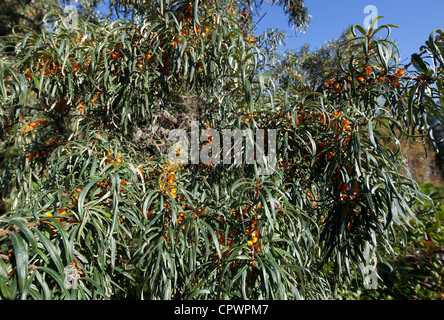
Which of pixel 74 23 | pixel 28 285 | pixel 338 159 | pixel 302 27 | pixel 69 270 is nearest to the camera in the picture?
pixel 28 285

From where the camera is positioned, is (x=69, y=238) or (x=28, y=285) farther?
(x=69, y=238)

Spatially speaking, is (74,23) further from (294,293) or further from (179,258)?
(294,293)

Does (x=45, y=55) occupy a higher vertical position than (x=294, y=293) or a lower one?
higher

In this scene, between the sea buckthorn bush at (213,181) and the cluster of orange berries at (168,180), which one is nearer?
the sea buckthorn bush at (213,181)

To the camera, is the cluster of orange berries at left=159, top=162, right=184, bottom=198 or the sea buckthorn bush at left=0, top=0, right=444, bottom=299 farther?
the cluster of orange berries at left=159, top=162, right=184, bottom=198

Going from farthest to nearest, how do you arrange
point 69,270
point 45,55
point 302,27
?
point 302,27 < point 45,55 < point 69,270

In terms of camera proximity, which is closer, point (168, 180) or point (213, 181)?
point (168, 180)

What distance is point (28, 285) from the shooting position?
677 millimetres

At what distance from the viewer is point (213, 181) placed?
1431 mm

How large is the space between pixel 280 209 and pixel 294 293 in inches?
12.6

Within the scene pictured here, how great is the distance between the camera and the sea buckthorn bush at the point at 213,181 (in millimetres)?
906

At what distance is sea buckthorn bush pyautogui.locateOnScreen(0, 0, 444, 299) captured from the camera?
0.91 meters
